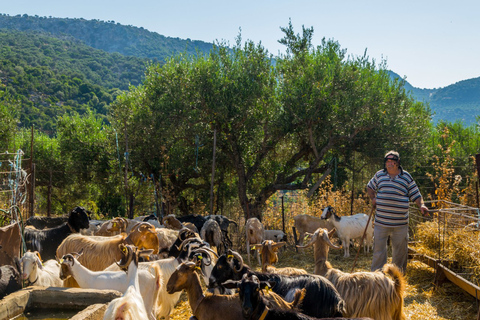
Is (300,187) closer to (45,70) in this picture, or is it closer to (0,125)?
(0,125)

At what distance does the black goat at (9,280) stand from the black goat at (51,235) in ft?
10.8

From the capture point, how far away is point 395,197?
604 centimetres

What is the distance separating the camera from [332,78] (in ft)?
40.9

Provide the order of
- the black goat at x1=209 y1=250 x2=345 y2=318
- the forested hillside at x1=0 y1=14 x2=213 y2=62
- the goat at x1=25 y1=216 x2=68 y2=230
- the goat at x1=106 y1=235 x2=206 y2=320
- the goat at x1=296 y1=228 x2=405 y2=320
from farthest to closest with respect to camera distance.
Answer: the forested hillside at x1=0 y1=14 x2=213 y2=62, the goat at x1=25 y1=216 x2=68 y2=230, the goat at x1=106 y1=235 x2=206 y2=320, the goat at x1=296 y1=228 x2=405 y2=320, the black goat at x1=209 y1=250 x2=345 y2=318

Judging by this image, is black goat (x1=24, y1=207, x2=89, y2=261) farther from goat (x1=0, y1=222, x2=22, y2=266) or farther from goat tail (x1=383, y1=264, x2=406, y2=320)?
goat tail (x1=383, y1=264, x2=406, y2=320)

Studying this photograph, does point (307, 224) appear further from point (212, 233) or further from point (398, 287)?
point (398, 287)

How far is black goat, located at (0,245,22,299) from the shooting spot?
488cm

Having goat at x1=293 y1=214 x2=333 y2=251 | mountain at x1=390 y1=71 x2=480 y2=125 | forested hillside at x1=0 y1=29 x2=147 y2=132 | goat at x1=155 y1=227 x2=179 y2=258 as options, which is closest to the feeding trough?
goat at x1=155 y1=227 x2=179 y2=258

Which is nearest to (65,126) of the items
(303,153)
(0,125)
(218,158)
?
(0,125)

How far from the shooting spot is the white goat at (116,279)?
5000 millimetres

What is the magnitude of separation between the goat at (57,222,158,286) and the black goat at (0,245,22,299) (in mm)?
1475

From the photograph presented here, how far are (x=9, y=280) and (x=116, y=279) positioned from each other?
1175mm

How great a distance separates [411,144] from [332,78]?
2.98 meters

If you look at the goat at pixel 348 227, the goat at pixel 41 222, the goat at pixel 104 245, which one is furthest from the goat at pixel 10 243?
the goat at pixel 348 227
